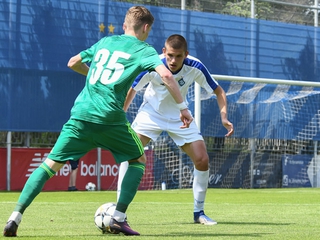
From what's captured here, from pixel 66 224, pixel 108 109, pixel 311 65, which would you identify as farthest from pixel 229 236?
pixel 311 65

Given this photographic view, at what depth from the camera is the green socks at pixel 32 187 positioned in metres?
6.27

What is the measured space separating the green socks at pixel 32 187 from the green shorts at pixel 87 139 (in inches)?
5.0

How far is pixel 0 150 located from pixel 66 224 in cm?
1291

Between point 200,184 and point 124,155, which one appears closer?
point 124,155

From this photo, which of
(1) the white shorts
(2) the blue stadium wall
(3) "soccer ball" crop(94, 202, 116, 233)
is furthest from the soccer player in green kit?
(2) the blue stadium wall

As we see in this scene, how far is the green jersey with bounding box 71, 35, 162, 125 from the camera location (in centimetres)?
646

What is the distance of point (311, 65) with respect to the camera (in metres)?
27.0

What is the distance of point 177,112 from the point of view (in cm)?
916

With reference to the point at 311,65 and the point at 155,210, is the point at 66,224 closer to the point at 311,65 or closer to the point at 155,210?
the point at 155,210

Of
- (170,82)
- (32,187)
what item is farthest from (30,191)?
(170,82)

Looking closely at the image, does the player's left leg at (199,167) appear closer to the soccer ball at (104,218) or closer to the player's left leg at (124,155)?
the soccer ball at (104,218)

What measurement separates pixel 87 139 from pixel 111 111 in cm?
32

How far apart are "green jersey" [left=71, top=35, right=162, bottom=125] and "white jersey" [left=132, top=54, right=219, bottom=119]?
2.21 m

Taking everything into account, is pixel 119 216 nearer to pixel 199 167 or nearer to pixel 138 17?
pixel 138 17
